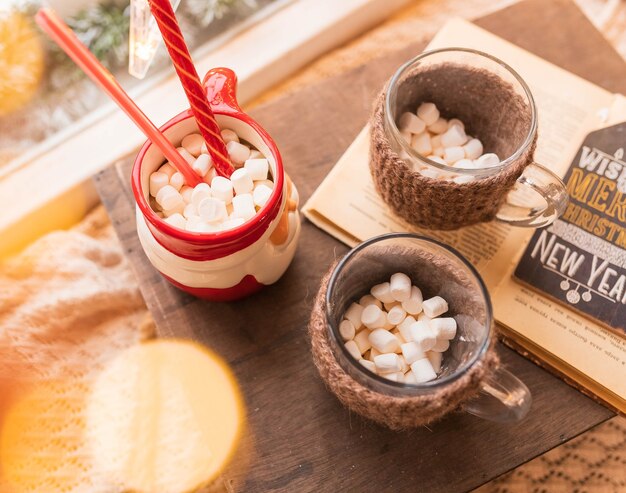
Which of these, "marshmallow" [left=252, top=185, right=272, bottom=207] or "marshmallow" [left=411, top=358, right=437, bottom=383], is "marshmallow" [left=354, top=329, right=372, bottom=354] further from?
"marshmallow" [left=252, top=185, right=272, bottom=207]

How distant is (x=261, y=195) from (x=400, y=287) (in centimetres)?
15

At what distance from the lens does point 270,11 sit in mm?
919

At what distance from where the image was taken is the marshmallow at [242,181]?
0.53m

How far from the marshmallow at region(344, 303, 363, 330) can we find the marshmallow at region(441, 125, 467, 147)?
19 centimetres

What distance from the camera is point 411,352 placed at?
53cm

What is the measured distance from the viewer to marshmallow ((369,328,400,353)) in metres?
0.53

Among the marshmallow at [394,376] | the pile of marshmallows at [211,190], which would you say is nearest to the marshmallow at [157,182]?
the pile of marshmallows at [211,190]

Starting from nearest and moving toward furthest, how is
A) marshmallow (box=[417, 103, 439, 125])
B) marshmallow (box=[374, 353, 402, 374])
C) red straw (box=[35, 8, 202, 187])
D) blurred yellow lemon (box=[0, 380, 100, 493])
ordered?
red straw (box=[35, 8, 202, 187])
marshmallow (box=[374, 353, 402, 374])
marshmallow (box=[417, 103, 439, 125])
blurred yellow lemon (box=[0, 380, 100, 493])

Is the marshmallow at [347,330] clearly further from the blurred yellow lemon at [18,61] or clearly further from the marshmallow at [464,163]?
the blurred yellow lemon at [18,61]

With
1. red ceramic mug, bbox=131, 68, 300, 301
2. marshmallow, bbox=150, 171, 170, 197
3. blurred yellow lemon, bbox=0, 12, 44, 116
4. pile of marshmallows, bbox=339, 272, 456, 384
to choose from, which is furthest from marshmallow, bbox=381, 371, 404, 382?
blurred yellow lemon, bbox=0, 12, 44, 116

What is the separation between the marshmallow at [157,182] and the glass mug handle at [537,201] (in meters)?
0.32

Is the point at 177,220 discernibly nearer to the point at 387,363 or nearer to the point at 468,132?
the point at 387,363

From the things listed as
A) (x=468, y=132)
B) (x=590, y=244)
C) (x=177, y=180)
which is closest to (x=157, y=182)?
(x=177, y=180)

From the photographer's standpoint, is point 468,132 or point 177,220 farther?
point 468,132
